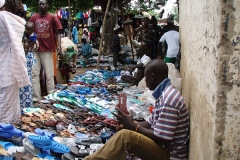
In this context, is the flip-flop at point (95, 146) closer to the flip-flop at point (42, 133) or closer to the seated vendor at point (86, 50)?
the flip-flop at point (42, 133)

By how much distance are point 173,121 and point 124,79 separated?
536cm

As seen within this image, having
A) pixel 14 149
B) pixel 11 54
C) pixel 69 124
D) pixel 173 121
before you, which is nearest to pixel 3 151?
pixel 14 149

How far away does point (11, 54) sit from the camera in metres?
3.91

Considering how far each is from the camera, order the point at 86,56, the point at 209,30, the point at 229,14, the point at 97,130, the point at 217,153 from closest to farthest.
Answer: the point at 229,14, the point at 217,153, the point at 209,30, the point at 97,130, the point at 86,56

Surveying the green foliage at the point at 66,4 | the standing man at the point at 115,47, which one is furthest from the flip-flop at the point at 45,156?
the green foliage at the point at 66,4

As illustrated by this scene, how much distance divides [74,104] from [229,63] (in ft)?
13.3

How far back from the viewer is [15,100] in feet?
13.3

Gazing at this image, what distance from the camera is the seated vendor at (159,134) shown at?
2.21 m

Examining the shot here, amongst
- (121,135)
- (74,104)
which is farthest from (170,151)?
(74,104)

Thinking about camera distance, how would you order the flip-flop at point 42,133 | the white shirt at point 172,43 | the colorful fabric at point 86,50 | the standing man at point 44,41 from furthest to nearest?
the colorful fabric at point 86,50 < the white shirt at point 172,43 < the standing man at point 44,41 < the flip-flop at point 42,133

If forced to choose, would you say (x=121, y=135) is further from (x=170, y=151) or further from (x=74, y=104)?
(x=74, y=104)

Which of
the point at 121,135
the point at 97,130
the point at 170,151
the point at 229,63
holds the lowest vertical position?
the point at 97,130

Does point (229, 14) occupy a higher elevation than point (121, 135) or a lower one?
higher

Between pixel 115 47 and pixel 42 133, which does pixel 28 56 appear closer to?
pixel 42 133
